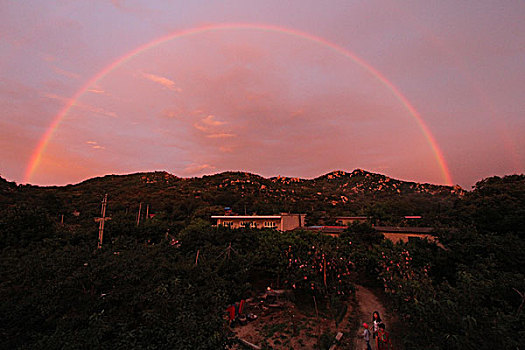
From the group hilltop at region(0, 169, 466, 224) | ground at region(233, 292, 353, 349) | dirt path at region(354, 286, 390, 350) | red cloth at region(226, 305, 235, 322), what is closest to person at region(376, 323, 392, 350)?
dirt path at region(354, 286, 390, 350)

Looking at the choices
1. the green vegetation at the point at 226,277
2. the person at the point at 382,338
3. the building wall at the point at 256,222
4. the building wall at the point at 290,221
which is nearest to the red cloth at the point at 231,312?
the green vegetation at the point at 226,277

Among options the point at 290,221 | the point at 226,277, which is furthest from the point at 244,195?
the point at 226,277

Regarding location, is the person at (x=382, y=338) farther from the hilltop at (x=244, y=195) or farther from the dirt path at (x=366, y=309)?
the hilltop at (x=244, y=195)

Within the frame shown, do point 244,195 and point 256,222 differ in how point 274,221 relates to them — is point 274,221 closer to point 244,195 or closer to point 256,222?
point 256,222

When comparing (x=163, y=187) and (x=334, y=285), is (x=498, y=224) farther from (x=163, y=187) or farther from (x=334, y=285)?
(x=163, y=187)

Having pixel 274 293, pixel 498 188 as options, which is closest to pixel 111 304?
pixel 274 293

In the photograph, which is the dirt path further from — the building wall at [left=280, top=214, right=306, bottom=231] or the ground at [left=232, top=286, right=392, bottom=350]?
the building wall at [left=280, top=214, right=306, bottom=231]
